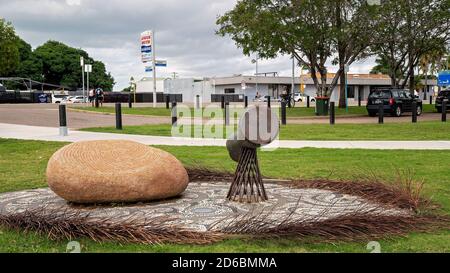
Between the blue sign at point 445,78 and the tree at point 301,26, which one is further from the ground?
the tree at point 301,26

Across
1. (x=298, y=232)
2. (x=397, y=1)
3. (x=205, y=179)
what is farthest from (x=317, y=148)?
(x=397, y=1)

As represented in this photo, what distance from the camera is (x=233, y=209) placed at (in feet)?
19.8

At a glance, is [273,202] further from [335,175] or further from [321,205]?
[335,175]

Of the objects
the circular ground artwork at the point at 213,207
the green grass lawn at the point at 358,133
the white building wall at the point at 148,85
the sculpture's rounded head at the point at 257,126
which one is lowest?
the green grass lawn at the point at 358,133

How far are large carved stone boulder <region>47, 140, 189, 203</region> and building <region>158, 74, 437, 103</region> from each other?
59068mm

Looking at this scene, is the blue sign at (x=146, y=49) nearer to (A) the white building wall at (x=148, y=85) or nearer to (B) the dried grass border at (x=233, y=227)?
(A) the white building wall at (x=148, y=85)

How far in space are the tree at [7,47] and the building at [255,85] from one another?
19852 mm

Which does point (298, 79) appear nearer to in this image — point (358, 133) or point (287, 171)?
point (358, 133)

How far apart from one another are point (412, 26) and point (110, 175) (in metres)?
30.6

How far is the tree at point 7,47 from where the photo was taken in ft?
190

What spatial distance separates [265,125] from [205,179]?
89.5 inches

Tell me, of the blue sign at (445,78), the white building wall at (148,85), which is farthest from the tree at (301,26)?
the white building wall at (148,85)

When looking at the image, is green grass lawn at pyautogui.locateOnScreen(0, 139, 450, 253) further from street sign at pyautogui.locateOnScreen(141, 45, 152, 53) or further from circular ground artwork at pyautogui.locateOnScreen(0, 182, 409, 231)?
street sign at pyautogui.locateOnScreen(141, 45, 152, 53)

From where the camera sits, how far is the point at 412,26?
32.9 metres
